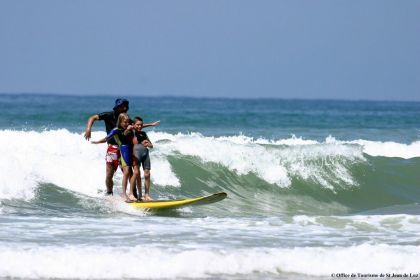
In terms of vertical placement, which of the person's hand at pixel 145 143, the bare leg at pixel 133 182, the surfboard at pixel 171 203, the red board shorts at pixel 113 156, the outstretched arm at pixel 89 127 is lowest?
the surfboard at pixel 171 203

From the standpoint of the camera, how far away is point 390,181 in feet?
64.5

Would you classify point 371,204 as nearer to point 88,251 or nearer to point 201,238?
point 201,238

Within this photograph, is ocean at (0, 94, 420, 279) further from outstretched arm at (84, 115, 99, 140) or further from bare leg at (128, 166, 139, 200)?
outstretched arm at (84, 115, 99, 140)

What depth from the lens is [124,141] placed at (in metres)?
13.4

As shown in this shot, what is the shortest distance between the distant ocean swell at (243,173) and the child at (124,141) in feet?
5.92

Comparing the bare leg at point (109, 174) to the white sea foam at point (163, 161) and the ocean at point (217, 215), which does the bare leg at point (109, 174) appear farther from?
the white sea foam at point (163, 161)

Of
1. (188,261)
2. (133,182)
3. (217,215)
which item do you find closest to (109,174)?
(133,182)

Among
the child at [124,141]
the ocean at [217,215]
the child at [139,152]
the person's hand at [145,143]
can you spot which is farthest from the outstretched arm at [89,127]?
the ocean at [217,215]

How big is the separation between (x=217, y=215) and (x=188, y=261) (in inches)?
171

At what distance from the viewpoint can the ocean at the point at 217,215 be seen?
996cm

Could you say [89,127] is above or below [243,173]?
above

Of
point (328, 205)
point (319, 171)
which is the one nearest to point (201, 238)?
point (328, 205)

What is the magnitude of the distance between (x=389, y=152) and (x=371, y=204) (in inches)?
306

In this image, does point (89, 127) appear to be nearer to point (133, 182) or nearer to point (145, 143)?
point (145, 143)
